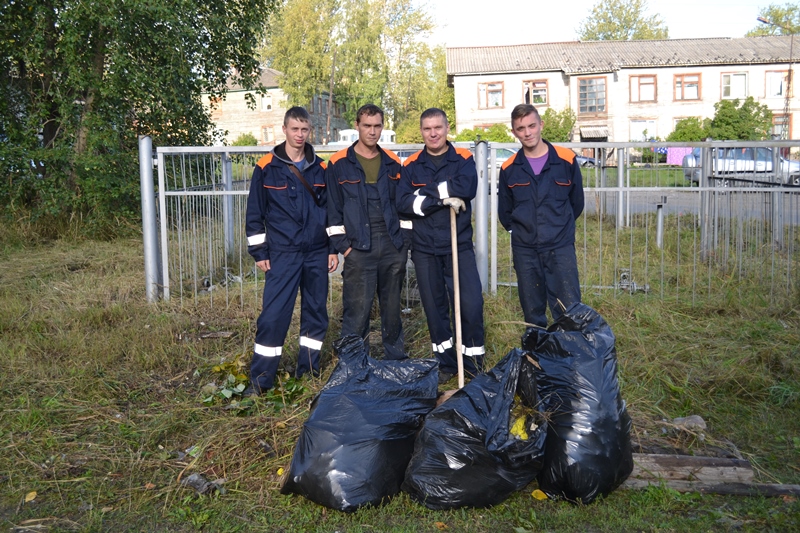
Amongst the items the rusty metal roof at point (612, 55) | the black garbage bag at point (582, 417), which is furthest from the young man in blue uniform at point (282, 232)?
the rusty metal roof at point (612, 55)

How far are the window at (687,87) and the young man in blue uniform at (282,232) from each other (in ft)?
127

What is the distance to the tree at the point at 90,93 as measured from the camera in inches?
381

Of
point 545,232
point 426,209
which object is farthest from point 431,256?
point 545,232

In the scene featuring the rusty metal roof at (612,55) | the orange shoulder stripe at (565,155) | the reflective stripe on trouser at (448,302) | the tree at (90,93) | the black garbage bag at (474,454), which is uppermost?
the rusty metal roof at (612,55)

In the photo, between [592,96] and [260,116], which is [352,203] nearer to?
[592,96]

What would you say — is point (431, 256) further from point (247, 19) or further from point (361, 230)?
point (247, 19)

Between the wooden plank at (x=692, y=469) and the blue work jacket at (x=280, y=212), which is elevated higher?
the blue work jacket at (x=280, y=212)

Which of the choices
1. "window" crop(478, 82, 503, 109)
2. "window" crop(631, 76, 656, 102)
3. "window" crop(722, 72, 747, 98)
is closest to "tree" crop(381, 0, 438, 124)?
"window" crop(478, 82, 503, 109)

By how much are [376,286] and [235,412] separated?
1202 millimetres

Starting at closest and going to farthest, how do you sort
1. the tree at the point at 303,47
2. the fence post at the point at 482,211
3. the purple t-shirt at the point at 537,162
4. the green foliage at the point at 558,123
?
1. the purple t-shirt at the point at 537,162
2. the fence post at the point at 482,211
3. the green foliage at the point at 558,123
4. the tree at the point at 303,47

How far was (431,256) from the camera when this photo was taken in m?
4.60

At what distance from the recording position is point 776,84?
39719 millimetres

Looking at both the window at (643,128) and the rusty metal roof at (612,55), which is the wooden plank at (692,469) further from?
the window at (643,128)

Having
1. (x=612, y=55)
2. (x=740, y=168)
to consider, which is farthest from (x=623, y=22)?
(x=740, y=168)
